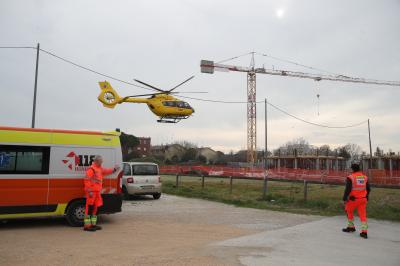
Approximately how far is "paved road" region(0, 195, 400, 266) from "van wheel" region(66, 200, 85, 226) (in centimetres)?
21

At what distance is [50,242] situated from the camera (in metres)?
7.32

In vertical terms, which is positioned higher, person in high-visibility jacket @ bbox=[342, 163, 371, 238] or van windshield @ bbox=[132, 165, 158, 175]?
van windshield @ bbox=[132, 165, 158, 175]

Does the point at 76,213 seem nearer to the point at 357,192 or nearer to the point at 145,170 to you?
the point at 357,192

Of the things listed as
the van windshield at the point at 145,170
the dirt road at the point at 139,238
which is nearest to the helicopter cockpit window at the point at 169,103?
the van windshield at the point at 145,170

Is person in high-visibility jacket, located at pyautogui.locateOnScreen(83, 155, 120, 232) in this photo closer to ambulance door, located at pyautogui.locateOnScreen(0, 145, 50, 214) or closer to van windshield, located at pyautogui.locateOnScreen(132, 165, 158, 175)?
ambulance door, located at pyautogui.locateOnScreen(0, 145, 50, 214)

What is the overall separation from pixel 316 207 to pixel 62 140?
9165 mm

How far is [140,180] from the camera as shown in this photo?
651 inches

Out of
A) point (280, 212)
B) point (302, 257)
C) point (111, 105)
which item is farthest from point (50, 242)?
point (111, 105)

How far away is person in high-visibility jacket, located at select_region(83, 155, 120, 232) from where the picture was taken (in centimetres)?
885

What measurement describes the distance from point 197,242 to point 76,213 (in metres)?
3.47

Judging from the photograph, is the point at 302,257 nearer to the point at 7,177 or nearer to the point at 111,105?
the point at 7,177

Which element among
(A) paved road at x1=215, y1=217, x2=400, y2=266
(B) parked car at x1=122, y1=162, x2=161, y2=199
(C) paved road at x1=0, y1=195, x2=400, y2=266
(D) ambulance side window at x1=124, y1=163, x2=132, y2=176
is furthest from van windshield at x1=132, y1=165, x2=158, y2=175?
(A) paved road at x1=215, y1=217, x2=400, y2=266

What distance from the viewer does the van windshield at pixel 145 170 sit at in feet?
54.9

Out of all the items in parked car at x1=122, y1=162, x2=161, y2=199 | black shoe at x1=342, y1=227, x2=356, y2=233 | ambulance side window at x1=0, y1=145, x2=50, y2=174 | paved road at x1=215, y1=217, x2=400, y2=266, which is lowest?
paved road at x1=215, y1=217, x2=400, y2=266
